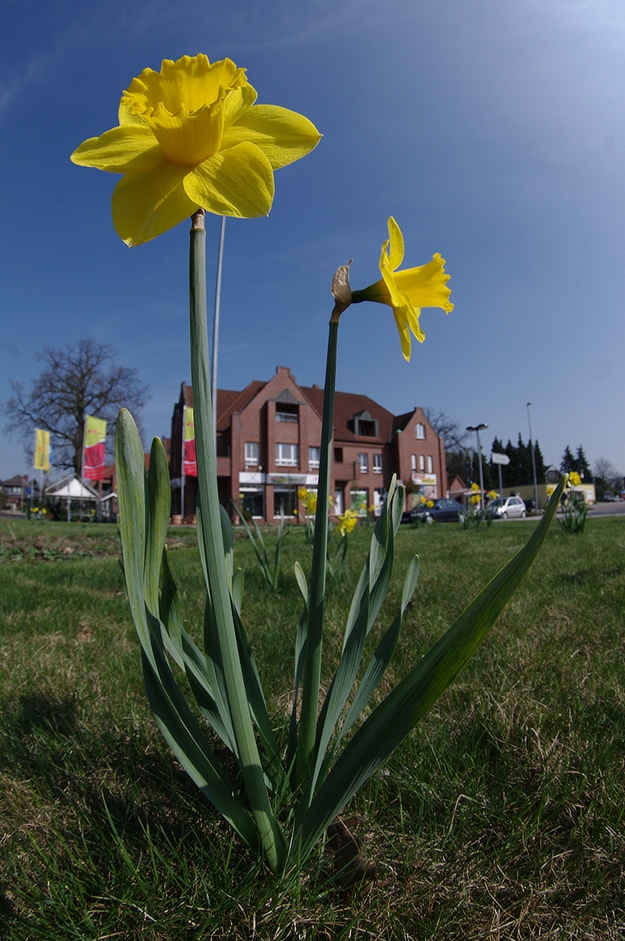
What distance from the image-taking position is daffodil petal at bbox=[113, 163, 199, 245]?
70cm

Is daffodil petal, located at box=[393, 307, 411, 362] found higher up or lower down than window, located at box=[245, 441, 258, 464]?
lower down

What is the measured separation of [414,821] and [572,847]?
0.91ft

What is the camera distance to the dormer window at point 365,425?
111 ft

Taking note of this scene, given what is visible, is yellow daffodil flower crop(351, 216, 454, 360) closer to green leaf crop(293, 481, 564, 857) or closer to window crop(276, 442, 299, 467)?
green leaf crop(293, 481, 564, 857)

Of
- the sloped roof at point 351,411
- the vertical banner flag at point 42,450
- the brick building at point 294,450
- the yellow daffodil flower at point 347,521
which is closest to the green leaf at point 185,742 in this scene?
the yellow daffodil flower at point 347,521

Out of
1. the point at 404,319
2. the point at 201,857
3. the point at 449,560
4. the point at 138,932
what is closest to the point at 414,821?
the point at 201,857

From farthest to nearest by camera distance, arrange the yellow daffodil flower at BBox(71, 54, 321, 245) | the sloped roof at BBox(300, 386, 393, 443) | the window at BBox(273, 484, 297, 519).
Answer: the sloped roof at BBox(300, 386, 393, 443), the window at BBox(273, 484, 297, 519), the yellow daffodil flower at BBox(71, 54, 321, 245)

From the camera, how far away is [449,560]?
4867mm

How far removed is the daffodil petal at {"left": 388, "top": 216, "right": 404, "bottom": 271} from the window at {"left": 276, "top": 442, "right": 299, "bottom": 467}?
28.5 meters

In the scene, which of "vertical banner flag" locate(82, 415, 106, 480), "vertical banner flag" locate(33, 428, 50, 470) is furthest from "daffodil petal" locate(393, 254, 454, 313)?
"vertical banner flag" locate(33, 428, 50, 470)

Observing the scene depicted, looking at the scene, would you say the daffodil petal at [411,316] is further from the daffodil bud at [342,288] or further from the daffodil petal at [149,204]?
the daffodil petal at [149,204]

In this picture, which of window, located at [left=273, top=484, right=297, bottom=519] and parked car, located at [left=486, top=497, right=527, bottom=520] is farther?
window, located at [left=273, top=484, right=297, bottom=519]

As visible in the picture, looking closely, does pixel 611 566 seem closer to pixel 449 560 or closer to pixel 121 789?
pixel 449 560

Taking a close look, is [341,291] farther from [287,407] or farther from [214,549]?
[287,407]
